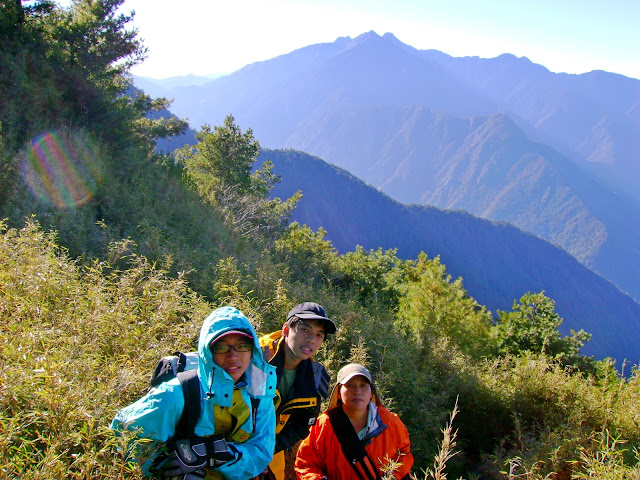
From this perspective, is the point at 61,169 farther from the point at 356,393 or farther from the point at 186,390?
the point at 356,393

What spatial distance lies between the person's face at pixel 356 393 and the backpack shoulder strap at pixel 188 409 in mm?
1301

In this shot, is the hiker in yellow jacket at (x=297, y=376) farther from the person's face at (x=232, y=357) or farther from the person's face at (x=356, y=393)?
the person's face at (x=232, y=357)

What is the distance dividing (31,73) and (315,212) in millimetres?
117625

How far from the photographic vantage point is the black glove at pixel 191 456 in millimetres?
1921

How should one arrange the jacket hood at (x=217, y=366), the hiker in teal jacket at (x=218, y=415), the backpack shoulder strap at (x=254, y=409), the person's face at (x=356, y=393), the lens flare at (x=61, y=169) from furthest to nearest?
the lens flare at (x=61, y=169) → the person's face at (x=356, y=393) → the backpack shoulder strap at (x=254, y=409) → the jacket hood at (x=217, y=366) → the hiker in teal jacket at (x=218, y=415)

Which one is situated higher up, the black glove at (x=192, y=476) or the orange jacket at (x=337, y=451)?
the black glove at (x=192, y=476)

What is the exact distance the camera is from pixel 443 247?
119625 millimetres

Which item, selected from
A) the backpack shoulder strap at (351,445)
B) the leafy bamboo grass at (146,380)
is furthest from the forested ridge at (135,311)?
the backpack shoulder strap at (351,445)

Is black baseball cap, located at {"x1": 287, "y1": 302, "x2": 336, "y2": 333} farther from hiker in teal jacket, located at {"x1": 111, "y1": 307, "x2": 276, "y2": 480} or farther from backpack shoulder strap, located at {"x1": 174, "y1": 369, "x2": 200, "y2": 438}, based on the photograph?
backpack shoulder strap, located at {"x1": 174, "y1": 369, "x2": 200, "y2": 438}

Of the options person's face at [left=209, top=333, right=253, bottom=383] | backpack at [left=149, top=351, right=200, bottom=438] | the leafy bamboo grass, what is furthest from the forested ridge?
person's face at [left=209, top=333, right=253, bottom=383]

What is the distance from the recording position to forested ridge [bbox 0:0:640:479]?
2223 mm

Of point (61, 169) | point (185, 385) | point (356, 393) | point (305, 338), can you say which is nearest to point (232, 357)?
point (185, 385)

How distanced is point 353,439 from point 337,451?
6.6 inches

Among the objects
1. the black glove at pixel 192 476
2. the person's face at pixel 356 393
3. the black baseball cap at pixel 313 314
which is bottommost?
the person's face at pixel 356 393
